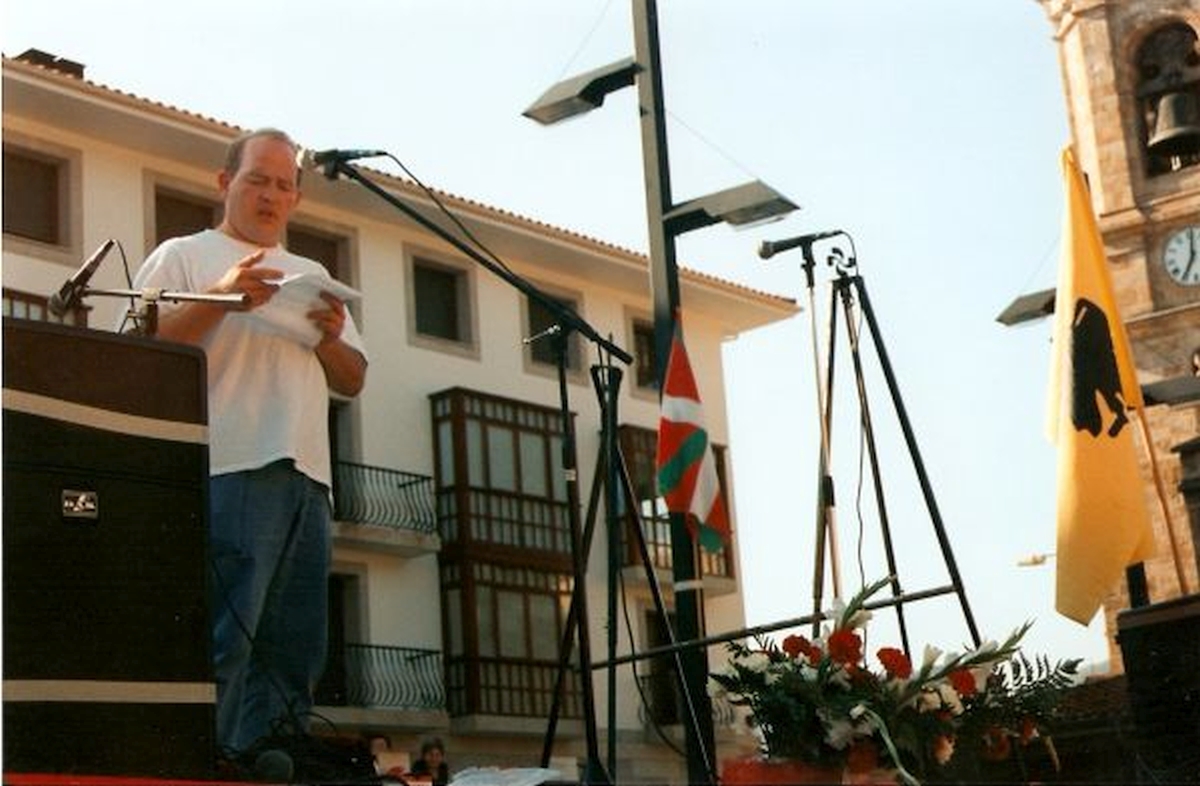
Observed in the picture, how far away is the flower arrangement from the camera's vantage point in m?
5.43

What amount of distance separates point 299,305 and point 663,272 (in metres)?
1.86

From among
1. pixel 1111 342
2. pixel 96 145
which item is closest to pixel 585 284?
pixel 96 145

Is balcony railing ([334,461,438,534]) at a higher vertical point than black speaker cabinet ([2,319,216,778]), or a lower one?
higher

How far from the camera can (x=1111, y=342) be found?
9.16 meters

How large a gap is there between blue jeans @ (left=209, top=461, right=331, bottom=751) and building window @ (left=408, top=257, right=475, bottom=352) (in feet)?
73.0

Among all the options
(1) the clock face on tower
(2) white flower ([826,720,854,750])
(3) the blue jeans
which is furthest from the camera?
(1) the clock face on tower

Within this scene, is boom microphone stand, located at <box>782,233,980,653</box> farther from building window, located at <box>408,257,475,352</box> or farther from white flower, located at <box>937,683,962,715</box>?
building window, located at <box>408,257,475,352</box>

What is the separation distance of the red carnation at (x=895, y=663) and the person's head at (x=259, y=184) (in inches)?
80.0

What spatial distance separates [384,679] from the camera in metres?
25.9

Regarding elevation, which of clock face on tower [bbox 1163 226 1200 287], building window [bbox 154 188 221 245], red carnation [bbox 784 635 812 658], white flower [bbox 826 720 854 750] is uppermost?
clock face on tower [bbox 1163 226 1200 287]

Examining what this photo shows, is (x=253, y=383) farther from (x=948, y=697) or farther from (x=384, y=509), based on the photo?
(x=384, y=509)

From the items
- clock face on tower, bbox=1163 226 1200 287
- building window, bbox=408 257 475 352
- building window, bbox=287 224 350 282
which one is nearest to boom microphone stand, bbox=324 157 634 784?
building window, bbox=287 224 350 282

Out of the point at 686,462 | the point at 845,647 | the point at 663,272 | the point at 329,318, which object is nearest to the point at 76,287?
the point at 329,318

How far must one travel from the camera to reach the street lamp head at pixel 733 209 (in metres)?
7.43
